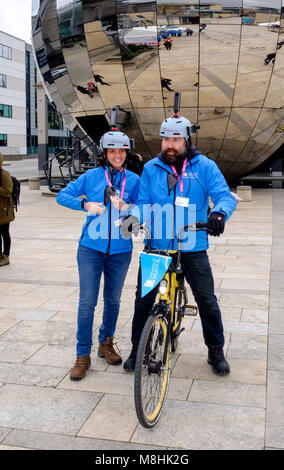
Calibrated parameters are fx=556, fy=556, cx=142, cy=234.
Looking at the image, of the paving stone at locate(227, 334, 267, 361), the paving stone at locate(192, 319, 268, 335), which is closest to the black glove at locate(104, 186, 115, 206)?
the paving stone at locate(227, 334, 267, 361)

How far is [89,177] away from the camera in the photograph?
4418mm

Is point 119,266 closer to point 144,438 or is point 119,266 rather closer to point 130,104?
point 144,438

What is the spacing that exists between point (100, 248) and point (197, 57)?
1080cm

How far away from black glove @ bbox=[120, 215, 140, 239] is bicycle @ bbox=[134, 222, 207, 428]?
0.19m

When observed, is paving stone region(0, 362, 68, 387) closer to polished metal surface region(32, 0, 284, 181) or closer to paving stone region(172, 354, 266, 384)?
paving stone region(172, 354, 266, 384)

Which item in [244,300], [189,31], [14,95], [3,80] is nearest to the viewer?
[244,300]

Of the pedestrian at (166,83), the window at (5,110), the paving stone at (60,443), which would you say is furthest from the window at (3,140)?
the paving stone at (60,443)

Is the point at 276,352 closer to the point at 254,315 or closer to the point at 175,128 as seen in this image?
the point at 254,315

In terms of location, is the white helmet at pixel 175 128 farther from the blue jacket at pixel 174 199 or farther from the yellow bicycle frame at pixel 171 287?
the yellow bicycle frame at pixel 171 287

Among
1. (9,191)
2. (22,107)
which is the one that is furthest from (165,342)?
(22,107)

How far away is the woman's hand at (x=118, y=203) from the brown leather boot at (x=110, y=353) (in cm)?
115

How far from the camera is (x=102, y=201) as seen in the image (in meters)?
4.38

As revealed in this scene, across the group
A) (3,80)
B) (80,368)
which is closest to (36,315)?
(80,368)

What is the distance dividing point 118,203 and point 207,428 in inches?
67.8
